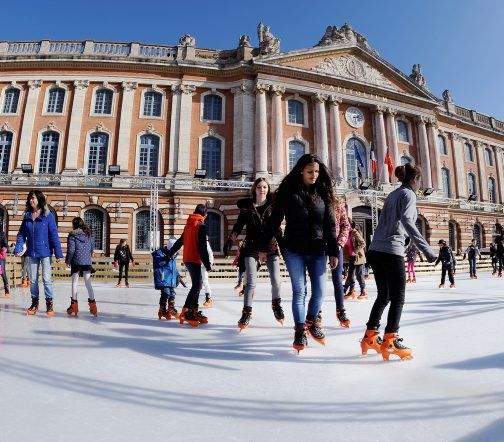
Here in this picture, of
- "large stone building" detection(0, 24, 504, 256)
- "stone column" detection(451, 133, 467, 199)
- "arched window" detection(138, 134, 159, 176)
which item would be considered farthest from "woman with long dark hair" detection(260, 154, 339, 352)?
"stone column" detection(451, 133, 467, 199)

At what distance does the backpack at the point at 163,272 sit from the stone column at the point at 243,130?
16.8m

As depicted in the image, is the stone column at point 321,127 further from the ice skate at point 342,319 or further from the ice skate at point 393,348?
the ice skate at point 393,348

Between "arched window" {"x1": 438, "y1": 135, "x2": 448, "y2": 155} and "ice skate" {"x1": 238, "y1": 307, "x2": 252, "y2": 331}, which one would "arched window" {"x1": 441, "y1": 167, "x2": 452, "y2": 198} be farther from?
"ice skate" {"x1": 238, "y1": 307, "x2": 252, "y2": 331}

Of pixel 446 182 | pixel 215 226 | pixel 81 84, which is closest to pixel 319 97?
pixel 215 226

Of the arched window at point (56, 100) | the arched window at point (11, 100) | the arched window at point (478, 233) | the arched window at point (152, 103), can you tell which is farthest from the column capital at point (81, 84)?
the arched window at point (478, 233)

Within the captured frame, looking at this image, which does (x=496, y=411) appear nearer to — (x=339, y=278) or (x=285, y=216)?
(x=285, y=216)

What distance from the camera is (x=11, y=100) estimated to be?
22.6 metres

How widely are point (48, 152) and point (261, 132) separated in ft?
44.2

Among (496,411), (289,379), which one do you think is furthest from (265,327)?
(496,411)

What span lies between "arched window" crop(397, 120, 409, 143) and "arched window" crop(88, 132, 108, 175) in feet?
70.4

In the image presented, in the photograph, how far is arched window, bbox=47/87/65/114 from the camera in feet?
73.6

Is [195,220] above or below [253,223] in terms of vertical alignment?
above

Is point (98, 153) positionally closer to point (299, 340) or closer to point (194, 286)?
point (194, 286)

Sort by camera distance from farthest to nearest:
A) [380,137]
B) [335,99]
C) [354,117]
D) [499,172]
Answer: [499,172]
[380,137]
[354,117]
[335,99]
